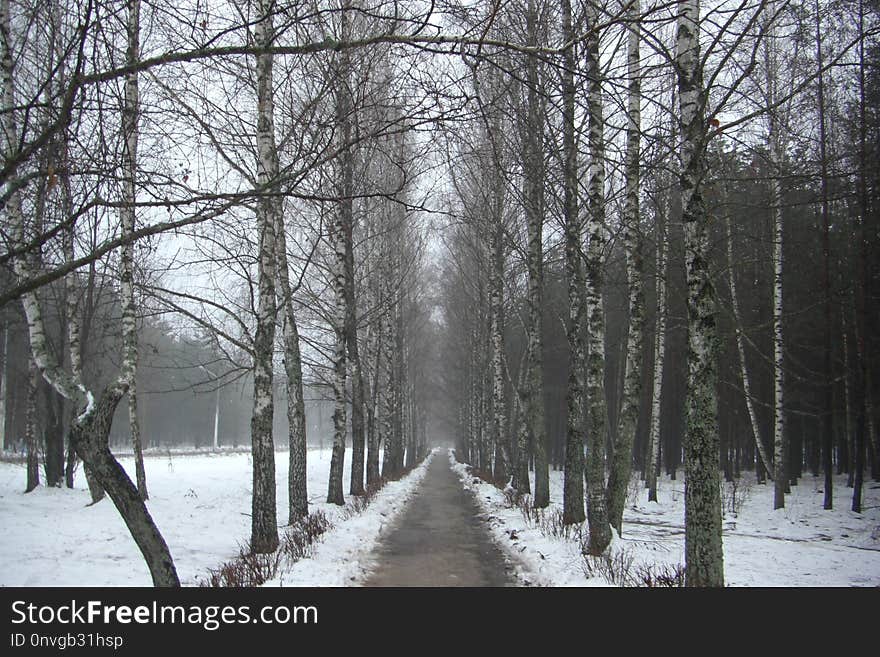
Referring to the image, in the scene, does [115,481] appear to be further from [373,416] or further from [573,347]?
[373,416]

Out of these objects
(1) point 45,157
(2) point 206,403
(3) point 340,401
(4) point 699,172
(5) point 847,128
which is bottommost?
(2) point 206,403

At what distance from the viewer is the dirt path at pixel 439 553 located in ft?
23.7

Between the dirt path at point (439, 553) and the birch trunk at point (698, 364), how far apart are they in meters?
2.78

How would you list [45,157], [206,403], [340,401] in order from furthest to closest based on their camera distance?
[206,403] → [340,401] → [45,157]

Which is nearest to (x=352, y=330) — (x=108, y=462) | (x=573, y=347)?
(x=573, y=347)

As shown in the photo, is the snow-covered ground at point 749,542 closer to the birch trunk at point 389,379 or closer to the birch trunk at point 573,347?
the birch trunk at point 573,347

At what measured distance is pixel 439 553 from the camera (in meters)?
8.91

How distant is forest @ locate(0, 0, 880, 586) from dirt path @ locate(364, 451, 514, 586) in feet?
5.57

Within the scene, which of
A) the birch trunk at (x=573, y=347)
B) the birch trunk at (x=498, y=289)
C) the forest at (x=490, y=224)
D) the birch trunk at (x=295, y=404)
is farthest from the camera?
the birch trunk at (x=498, y=289)

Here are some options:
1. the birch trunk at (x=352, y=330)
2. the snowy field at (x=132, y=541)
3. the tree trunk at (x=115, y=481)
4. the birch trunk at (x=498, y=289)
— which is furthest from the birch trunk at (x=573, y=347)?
the tree trunk at (x=115, y=481)
